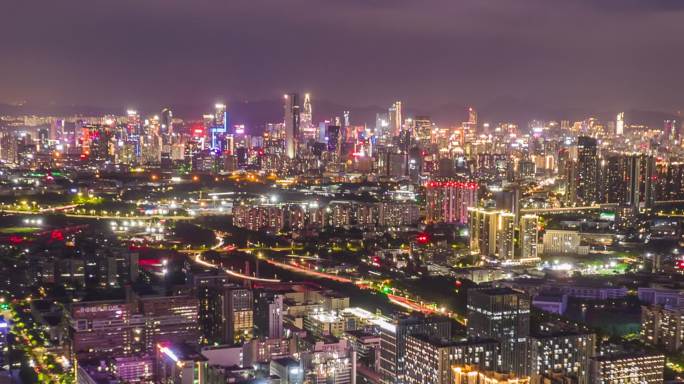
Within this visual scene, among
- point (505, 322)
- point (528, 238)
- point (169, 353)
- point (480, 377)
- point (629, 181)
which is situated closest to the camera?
point (480, 377)

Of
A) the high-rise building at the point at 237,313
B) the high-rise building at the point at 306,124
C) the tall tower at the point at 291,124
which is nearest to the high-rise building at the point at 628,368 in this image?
the high-rise building at the point at 237,313

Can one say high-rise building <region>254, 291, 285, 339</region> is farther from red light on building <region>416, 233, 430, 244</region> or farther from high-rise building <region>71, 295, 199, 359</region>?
red light on building <region>416, 233, 430, 244</region>

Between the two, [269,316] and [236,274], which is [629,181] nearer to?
[236,274]

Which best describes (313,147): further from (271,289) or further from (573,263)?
(271,289)

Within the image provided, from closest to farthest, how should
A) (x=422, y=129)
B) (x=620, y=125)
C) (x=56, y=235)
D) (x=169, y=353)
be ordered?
(x=169, y=353)
(x=56, y=235)
(x=422, y=129)
(x=620, y=125)

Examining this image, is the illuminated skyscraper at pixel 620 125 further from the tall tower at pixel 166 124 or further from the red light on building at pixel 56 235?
the red light on building at pixel 56 235

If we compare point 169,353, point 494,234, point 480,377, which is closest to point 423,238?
point 494,234
